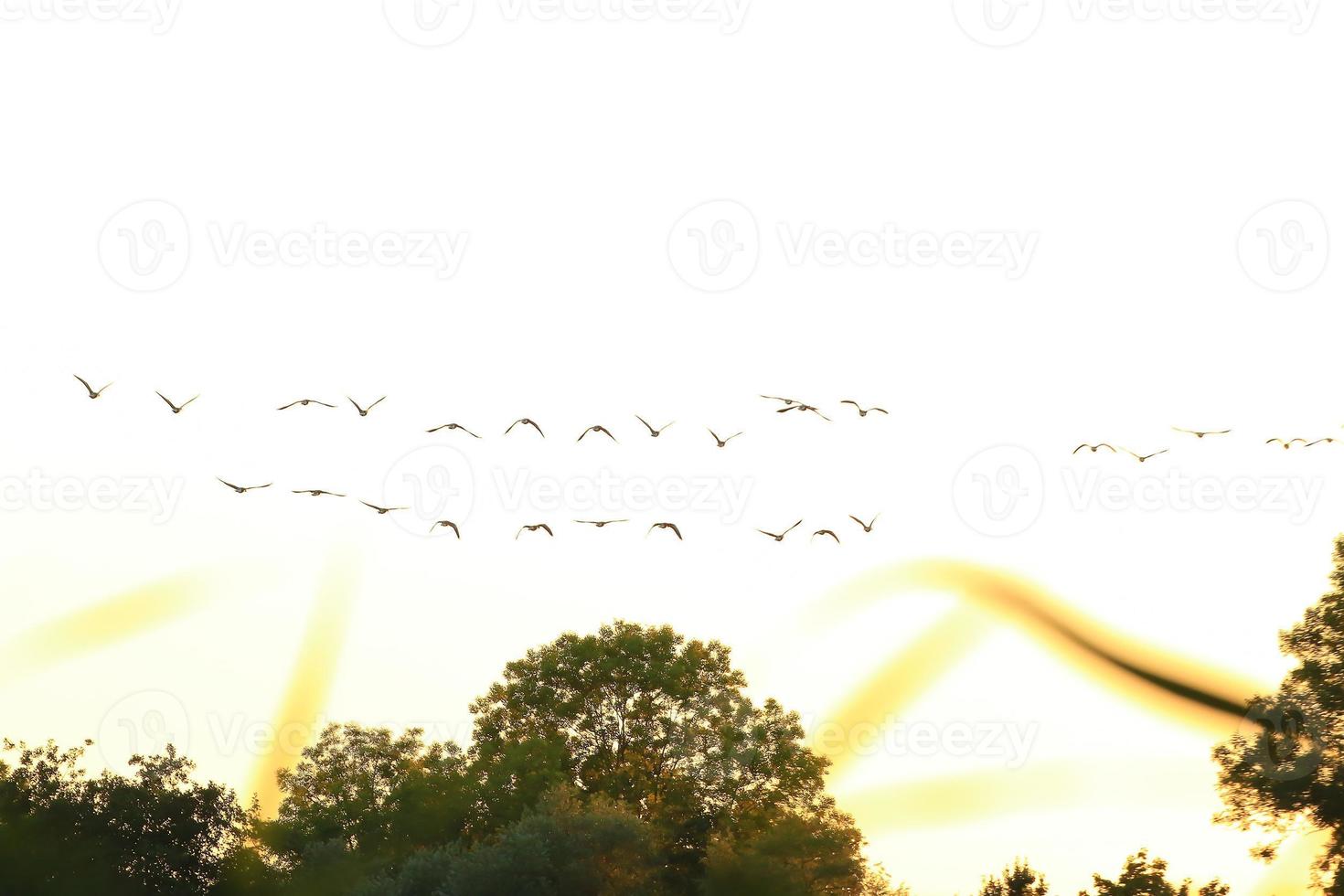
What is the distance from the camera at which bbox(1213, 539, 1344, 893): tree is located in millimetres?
62031

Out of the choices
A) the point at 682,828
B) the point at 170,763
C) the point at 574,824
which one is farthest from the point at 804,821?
the point at 170,763

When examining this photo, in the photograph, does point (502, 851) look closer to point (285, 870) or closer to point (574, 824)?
point (574, 824)

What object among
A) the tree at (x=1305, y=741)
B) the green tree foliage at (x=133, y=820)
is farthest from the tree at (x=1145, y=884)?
the green tree foliage at (x=133, y=820)

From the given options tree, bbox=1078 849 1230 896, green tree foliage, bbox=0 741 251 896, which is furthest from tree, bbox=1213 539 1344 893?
green tree foliage, bbox=0 741 251 896

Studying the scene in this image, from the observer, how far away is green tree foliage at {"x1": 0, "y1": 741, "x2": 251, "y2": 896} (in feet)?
224

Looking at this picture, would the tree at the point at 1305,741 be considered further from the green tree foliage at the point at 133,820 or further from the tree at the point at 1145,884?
the green tree foliage at the point at 133,820

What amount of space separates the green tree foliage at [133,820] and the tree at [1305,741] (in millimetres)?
43854

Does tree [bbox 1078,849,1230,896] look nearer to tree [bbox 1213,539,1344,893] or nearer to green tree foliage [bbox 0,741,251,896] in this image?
tree [bbox 1213,539,1344,893]

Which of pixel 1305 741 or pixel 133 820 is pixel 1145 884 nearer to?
pixel 1305 741

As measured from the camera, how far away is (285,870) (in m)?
66.6

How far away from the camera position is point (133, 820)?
7281cm

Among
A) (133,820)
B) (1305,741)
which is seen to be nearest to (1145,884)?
(1305,741)

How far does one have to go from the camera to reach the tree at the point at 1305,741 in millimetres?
62031

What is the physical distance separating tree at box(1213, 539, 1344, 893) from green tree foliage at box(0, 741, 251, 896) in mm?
43854
